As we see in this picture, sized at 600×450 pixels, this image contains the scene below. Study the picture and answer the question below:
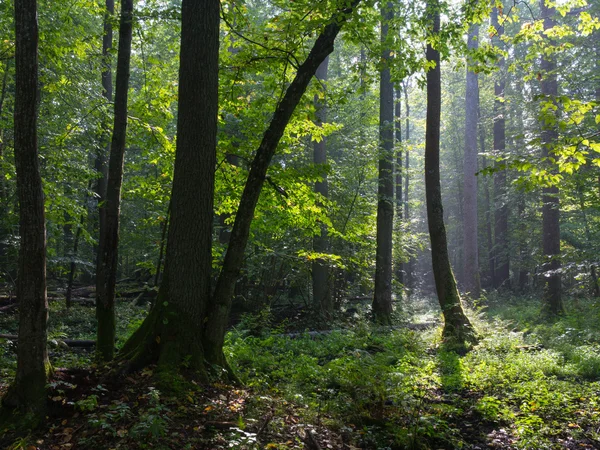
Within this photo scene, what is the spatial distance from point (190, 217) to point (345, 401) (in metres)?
3.18

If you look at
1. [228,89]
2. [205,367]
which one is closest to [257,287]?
[228,89]

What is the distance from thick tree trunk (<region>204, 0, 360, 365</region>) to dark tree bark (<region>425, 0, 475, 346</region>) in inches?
160

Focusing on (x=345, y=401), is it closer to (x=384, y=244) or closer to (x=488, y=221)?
(x=384, y=244)

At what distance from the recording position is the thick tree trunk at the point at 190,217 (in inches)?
218

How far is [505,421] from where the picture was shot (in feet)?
19.3

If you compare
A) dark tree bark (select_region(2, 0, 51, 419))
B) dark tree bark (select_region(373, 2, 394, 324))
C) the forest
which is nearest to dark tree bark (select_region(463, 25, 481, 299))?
the forest

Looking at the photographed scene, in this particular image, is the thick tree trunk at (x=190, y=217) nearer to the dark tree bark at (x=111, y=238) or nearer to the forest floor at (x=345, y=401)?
the forest floor at (x=345, y=401)

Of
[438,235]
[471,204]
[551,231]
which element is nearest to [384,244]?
[438,235]

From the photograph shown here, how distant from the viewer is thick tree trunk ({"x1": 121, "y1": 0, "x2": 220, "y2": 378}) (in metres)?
5.55

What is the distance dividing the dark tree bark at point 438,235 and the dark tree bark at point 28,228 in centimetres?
777

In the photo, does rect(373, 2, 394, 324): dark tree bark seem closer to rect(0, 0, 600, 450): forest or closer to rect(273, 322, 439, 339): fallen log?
rect(0, 0, 600, 450): forest

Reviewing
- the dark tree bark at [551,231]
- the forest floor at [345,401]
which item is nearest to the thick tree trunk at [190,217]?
the forest floor at [345,401]

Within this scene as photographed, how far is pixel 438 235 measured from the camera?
10672mm

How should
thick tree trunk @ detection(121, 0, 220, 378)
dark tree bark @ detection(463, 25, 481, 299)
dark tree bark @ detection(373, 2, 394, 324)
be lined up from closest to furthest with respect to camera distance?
1. thick tree trunk @ detection(121, 0, 220, 378)
2. dark tree bark @ detection(373, 2, 394, 324)
3. dark tree bark @ detection(463, 25, 481, 299)
